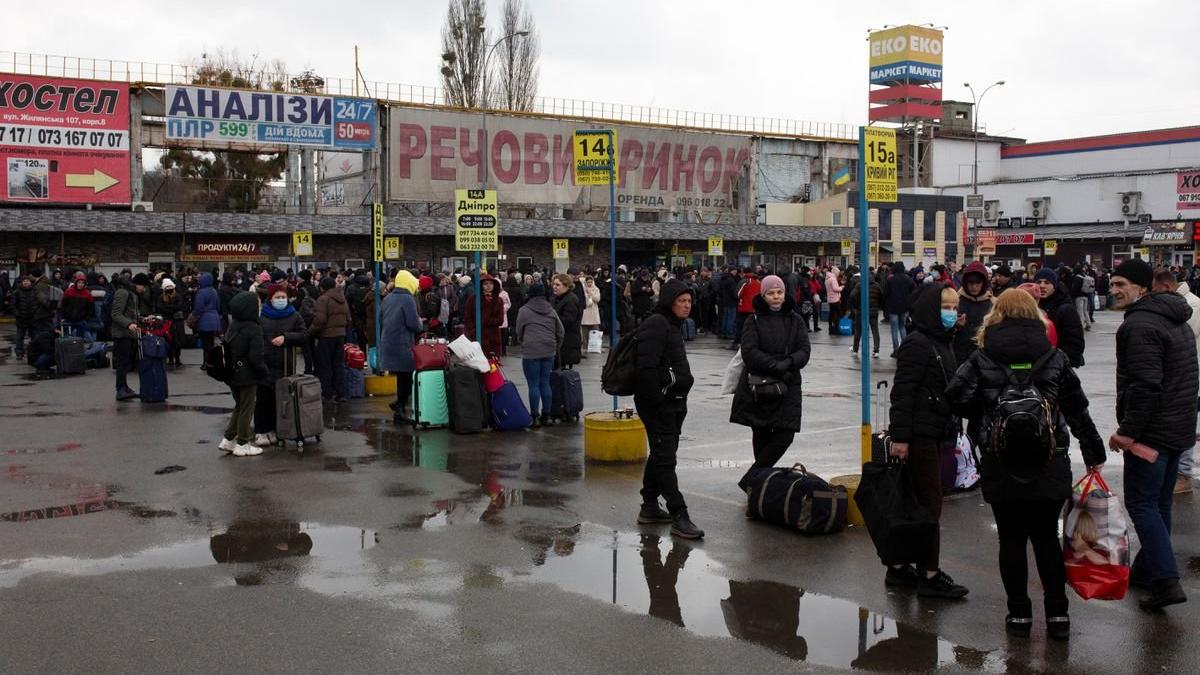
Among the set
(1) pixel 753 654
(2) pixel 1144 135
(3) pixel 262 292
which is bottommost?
(1) pixel 753 654

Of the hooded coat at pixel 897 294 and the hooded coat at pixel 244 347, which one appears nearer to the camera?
the hooded coat at pixel 244 347

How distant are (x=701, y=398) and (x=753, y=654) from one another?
33.4ft

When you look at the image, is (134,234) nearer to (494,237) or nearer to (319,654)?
(494,237)

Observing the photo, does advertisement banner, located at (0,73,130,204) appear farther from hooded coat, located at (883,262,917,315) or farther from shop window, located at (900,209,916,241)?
shop window, located at (900,209,916,241)

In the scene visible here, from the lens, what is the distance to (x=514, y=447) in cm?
1156

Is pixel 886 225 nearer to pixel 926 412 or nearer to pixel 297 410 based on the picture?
pixel 297 410

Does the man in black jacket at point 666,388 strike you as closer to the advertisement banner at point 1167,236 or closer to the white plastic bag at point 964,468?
the white plastic bag at point 964,468

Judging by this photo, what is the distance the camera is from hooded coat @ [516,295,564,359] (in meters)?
12.5

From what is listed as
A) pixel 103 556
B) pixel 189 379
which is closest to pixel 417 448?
pixel 103 556

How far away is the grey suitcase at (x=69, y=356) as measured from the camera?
18.6 m

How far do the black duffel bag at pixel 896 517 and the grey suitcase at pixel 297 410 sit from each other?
6.44 m

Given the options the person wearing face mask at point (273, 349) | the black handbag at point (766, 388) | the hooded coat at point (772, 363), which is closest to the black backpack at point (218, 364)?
the person wearing face mask at point (273, 349)

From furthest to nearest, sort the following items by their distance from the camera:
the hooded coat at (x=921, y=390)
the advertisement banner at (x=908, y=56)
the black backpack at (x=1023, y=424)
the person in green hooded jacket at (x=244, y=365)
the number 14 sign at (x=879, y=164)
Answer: the advertisement banner at (x=908, y=56), the person in green hooded jacket at (x=244, y=365), the number 14 sign at (x=879, y=164), the hooded coat at (x=921, y=390), the black backpack at (x=1023, y=424)

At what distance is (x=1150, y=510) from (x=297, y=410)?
25.7ft
